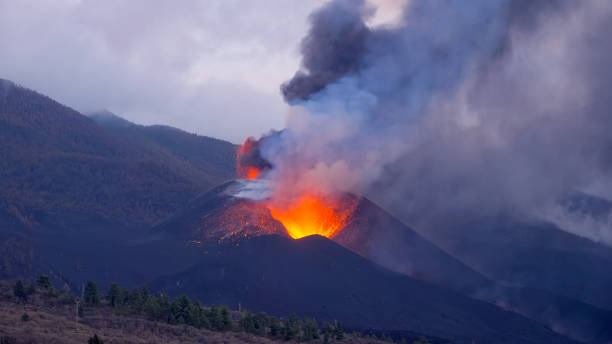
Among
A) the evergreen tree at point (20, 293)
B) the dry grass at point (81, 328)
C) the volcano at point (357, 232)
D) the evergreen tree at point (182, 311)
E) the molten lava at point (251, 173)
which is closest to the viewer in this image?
the dry grass at point (81, 328)

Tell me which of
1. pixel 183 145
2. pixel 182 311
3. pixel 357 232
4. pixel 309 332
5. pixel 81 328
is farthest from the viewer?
pixel 183 145

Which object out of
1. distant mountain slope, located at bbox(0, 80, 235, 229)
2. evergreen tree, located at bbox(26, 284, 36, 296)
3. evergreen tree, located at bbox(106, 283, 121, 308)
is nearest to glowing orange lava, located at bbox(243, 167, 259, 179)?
distant mountain slope, located at bbox(0, 80, 235, 229)

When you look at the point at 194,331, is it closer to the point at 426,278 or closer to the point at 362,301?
the point at 362,301

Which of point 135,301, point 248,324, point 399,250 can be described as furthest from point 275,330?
point 399,250

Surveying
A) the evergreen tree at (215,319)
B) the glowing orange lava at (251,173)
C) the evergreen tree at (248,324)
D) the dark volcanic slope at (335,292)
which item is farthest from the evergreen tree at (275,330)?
the glowing orange lava at (251,173)

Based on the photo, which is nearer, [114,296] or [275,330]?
[275,330]

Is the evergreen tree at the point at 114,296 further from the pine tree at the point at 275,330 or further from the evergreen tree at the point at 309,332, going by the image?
the evergreen tree at the point at 309,332

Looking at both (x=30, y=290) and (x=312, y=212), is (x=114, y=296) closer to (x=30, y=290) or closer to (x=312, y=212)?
(x=30, y=290)
